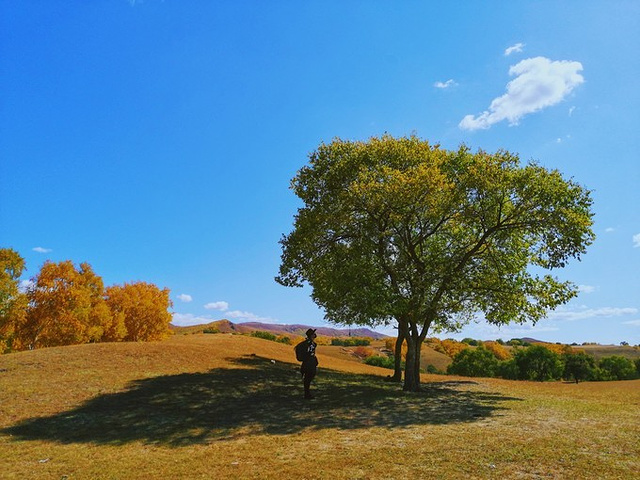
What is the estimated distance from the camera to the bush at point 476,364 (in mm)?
81312

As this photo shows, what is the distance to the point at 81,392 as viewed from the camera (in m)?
19.8

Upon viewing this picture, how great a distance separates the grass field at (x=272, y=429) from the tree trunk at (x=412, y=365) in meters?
1.89

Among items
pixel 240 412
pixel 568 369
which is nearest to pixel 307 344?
pixel 240 412

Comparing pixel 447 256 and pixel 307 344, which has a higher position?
pixel 447 256

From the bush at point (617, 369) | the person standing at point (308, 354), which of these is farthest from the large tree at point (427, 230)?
the bush at point (617, 369)

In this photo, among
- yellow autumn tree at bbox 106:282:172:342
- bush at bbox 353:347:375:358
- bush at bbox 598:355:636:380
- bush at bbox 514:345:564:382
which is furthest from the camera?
bush at bbox 353:347:375:358

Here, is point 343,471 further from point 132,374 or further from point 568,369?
point 568,369

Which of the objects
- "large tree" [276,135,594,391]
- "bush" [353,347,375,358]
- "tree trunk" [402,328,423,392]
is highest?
"large tree" [276,135,594,391]

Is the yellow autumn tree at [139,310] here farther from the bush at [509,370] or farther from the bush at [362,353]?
the bush at [509,370]

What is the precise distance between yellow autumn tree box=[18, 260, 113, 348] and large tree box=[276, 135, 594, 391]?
38.2 metres

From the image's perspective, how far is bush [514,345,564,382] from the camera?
72.2 metres

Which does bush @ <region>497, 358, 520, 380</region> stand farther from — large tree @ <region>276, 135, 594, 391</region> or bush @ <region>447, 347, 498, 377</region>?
large tree @ <region>276, 135, 594, 391</region>

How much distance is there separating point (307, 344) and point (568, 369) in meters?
70.3

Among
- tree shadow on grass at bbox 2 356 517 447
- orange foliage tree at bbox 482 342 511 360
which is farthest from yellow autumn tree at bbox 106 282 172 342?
orange foliage tree at bbox 482 342 511 360
